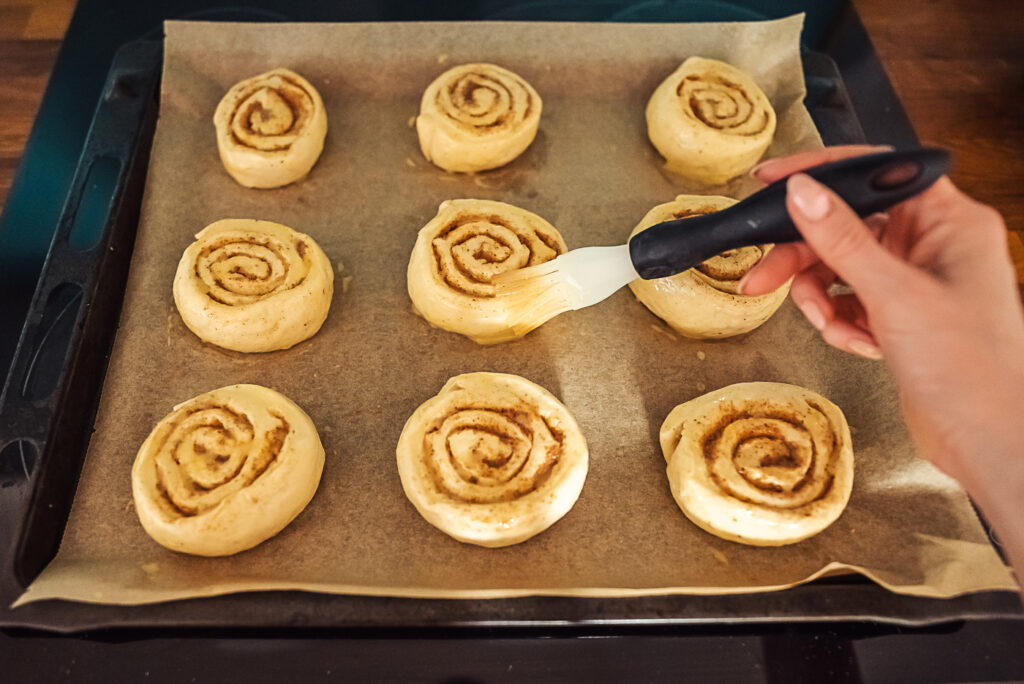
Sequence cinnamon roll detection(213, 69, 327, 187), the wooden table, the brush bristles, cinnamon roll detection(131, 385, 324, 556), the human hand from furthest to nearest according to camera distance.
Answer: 1. the wooden table
2. cinnamon roll detection(213, 69, 327, 187)
3. the brush bristles
4. cinnamon roll detection(131, 385, 324, 556)
5. the human hand

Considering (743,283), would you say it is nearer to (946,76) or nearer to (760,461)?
(760,461)

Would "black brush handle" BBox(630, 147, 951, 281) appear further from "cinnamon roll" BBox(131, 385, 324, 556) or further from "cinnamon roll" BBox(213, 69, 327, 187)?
"cinnamon roll" BBox(213, 69, 327, 187)

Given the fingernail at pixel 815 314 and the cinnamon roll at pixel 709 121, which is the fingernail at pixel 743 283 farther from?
the cinnamon roll at pixel 709 121

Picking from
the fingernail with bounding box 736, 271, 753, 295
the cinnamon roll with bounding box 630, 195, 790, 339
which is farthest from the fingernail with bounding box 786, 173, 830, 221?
the cinnamon roll with bounding box 630, 195, 790, 339

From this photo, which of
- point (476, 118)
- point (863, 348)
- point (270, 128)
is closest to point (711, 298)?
point (863, 348)

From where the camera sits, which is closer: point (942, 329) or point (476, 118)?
point (942, 329)

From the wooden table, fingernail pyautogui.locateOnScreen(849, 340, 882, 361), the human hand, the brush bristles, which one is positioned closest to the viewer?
the human hand

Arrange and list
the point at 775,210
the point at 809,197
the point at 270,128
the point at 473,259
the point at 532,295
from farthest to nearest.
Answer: the point at 270,128
the point at 473,259
the point at 532,295
the point at 775,210
the point at 809,197
